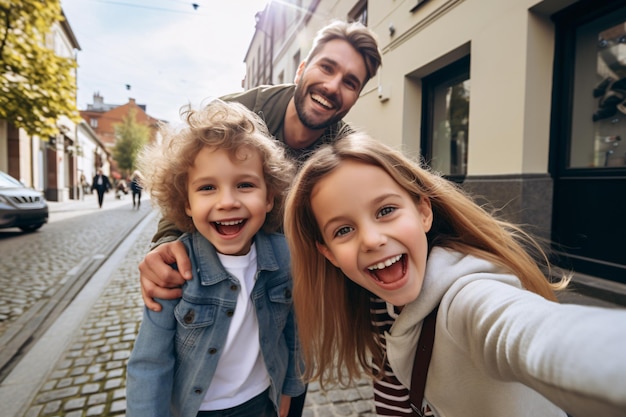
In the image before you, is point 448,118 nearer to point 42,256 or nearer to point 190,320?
point 190,320

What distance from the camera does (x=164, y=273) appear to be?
127cm

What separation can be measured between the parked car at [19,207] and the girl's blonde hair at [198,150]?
8327 mm

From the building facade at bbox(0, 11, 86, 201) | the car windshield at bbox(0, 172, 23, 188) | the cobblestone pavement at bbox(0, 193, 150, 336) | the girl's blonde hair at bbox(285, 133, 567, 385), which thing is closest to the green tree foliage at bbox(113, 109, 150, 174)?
the building facade at bbox(0, 11, 86, 201)

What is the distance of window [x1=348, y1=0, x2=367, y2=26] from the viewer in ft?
28.7

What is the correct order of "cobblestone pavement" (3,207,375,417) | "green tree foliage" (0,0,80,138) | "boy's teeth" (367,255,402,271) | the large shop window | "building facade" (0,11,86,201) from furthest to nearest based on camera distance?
1. "building facade" (0,11,86,201)
2. "green tree foliage" (0,0,80,138)
3. the large shop window
4. "cobblestone pavement" (3,207,375,417)
5. "boy's teeth" (367,255,402,271)

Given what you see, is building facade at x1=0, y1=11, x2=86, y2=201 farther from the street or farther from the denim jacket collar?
the denim jacket collar

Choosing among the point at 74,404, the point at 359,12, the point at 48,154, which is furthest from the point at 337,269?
the point at 48,154

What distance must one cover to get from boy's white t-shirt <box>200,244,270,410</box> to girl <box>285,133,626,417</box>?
0.67 ft

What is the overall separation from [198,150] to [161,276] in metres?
0.49

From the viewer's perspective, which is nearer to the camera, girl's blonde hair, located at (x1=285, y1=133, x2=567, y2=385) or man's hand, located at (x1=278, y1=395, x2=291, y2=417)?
girl's blonde hair, located at (x1=285, y1=133, x2=567, y2=385)

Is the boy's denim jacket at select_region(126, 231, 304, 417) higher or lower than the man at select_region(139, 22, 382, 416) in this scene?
lower

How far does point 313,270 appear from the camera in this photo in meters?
1.43

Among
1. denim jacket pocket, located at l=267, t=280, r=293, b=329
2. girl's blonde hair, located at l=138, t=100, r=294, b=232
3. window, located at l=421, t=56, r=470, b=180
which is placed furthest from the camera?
window, located at l=421, t=56, r=470, b=180

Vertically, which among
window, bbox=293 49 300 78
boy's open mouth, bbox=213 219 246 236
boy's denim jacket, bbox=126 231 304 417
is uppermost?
window, bbox=293 49 300 78
